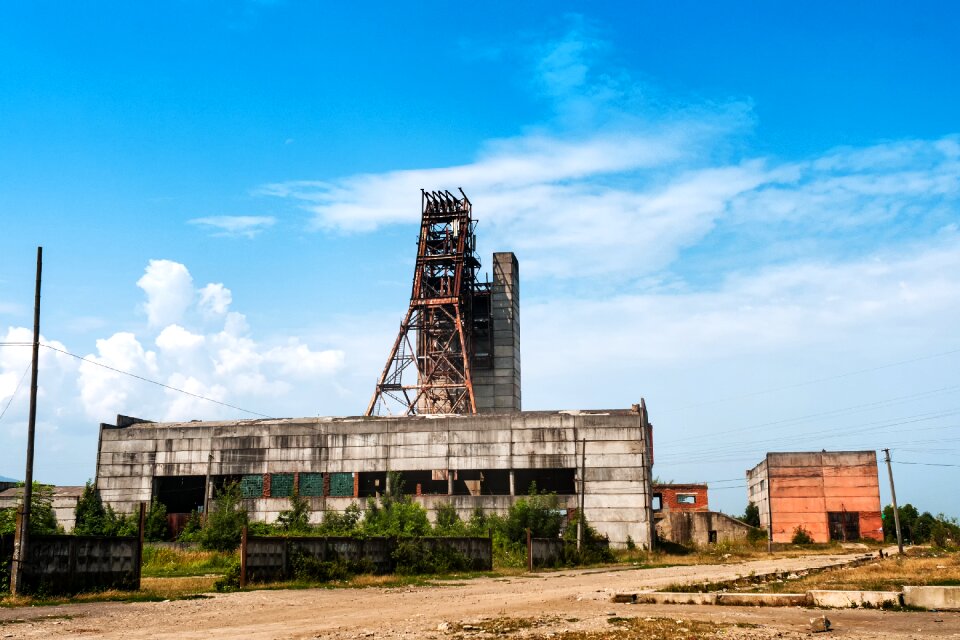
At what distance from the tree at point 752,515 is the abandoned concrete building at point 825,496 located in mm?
12042

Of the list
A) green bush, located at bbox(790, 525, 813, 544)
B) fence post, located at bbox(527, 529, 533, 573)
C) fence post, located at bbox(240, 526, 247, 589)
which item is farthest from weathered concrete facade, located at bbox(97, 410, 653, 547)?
fence post, located at bbox(240, 526, 247, 589)

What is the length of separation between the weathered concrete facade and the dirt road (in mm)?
25942

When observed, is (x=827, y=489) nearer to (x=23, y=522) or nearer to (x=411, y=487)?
(x=411, y=487)

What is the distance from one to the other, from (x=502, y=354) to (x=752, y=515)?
3013 cm

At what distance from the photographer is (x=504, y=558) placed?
36875 millimetres

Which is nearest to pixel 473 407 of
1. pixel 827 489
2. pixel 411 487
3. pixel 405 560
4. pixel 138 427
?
pixel 411 487

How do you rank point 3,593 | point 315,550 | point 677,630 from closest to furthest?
point 677,630 < point 3,593 < point 315,550

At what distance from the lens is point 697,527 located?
208 feet

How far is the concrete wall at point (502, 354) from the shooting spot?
229 feet

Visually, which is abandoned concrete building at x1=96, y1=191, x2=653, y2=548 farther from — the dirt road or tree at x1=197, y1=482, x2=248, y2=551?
the dirt road

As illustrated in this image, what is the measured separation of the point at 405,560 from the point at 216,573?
28.6ft

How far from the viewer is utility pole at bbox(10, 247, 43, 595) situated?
1903cm

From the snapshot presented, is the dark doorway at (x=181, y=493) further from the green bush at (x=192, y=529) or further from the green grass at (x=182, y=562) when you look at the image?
the green grass at (x=182, y=562)

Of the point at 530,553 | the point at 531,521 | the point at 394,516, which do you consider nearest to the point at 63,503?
the point at 394,516
